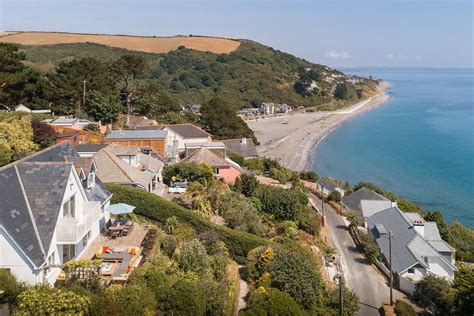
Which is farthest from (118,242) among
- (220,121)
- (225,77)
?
(225,77)

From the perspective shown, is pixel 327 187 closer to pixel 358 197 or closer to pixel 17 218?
pixel 358 197

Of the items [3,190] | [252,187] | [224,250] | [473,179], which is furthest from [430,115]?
[3,190]

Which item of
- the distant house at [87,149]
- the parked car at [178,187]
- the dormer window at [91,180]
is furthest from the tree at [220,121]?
the dormer window at [91,180]

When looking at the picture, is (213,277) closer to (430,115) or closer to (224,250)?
(224,250)

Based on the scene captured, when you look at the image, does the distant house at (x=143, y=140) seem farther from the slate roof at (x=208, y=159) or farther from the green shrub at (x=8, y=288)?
the green shrub at (x=8, y=288)

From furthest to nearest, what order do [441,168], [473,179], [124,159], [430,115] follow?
1. [430,115]
2. [441,168]
3. [473,179]
4. [124,159]

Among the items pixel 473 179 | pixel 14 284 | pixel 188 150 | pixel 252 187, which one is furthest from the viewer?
pixel 473 179
